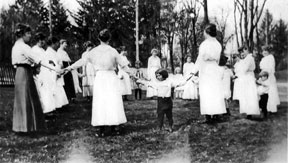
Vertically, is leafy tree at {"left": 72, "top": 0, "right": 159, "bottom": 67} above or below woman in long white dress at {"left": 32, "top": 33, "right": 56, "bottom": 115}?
above

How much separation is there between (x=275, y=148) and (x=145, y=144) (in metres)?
2.06

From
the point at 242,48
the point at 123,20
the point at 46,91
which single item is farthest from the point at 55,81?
the point at 242,48

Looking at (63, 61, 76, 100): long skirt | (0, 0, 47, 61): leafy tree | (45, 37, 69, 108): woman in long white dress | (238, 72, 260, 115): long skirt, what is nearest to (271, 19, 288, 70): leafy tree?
(238, 72, 260, 115): long skirt

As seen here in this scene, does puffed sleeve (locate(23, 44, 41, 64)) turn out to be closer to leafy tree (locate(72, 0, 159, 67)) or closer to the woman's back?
the woman's back

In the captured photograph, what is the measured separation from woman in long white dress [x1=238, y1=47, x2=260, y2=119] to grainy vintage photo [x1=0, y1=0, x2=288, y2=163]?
2cm

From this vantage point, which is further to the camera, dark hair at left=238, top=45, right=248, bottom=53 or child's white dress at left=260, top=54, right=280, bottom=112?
dark hair at left=238, top=45, right=248, bottom=53

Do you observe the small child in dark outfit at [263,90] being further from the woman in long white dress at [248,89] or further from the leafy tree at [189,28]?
the leafy tree at [189,28]

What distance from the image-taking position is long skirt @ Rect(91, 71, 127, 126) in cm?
626

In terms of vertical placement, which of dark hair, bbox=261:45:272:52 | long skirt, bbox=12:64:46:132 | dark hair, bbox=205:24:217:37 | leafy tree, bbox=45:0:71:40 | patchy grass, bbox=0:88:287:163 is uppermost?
leafy tree, bbox=45:0:71:40

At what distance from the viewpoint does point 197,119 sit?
7.83 metres

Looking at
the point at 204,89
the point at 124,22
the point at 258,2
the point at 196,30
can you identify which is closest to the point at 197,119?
the point at 204,89

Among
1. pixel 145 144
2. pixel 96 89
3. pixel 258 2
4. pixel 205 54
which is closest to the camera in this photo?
pixel 258 2

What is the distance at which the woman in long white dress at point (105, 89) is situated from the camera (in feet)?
20.6

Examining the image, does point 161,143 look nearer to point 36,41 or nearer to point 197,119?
point 197,119
